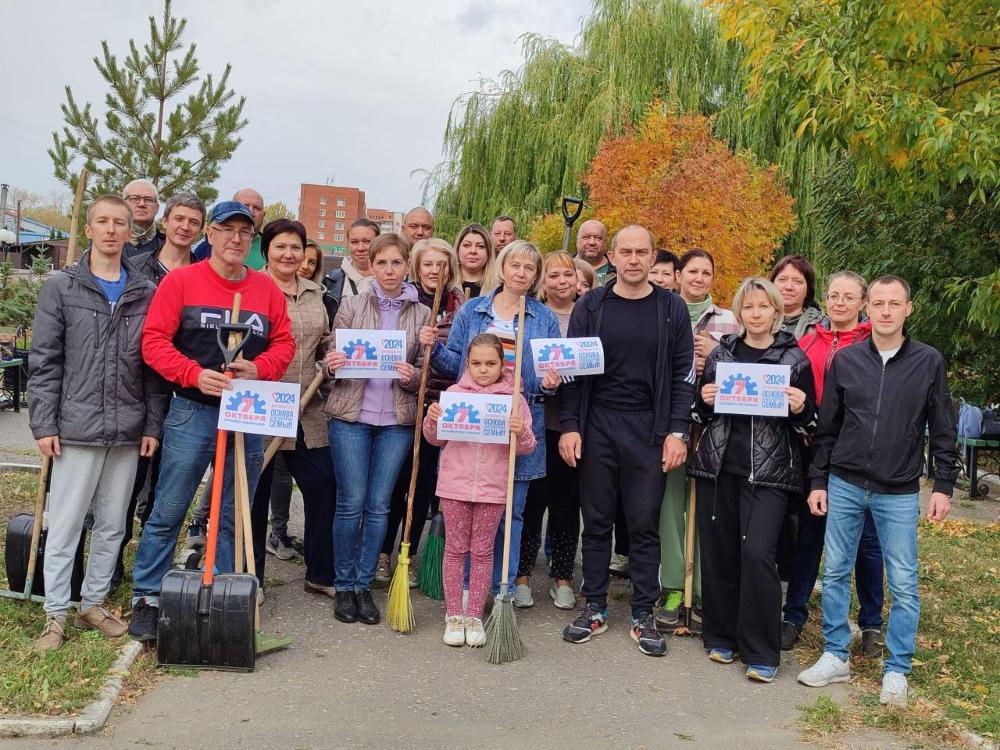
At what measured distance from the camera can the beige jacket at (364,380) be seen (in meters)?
5.65

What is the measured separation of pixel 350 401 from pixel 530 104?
18.0 meters

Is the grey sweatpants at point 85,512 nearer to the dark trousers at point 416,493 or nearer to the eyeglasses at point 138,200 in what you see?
the dark trousers at point 416,493

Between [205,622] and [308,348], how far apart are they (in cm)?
178

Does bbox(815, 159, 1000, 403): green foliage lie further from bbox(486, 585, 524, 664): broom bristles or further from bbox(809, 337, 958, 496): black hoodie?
bbox(486, 585, 524, 664): broom bristles

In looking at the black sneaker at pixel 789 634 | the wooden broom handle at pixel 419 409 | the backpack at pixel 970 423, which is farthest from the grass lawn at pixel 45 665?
the backpack at pixel 970 423

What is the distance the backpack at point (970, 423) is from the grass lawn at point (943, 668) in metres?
4.99

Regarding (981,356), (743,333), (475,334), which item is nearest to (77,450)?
(475,334)

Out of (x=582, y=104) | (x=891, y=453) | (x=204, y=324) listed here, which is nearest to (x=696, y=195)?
(x=582, y=104)

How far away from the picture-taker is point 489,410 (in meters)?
5.33

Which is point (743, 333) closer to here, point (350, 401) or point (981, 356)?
point (350, 401)

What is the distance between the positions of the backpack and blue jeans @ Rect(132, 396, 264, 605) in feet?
34.2

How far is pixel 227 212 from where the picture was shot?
5.07 m

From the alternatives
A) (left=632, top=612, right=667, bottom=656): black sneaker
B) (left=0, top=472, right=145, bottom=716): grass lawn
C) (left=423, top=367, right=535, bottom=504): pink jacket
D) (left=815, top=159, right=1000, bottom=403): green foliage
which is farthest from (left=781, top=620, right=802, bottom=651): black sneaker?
(left=815, top=159, right=1000, bottom=403): green foliage

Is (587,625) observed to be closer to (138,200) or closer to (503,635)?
(503,635)
